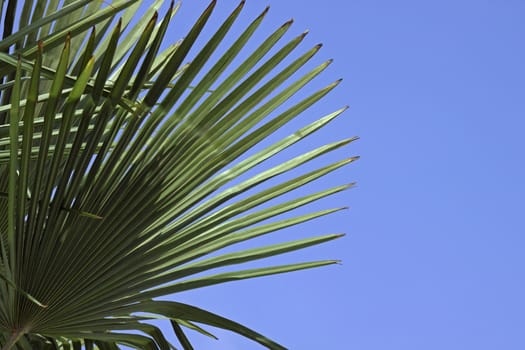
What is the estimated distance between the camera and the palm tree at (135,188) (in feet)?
6.39

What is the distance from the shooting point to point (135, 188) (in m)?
2.13

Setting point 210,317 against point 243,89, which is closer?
point 243,89

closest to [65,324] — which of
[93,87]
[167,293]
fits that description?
[167,293]

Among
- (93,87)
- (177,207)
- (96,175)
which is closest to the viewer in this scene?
(93,87)

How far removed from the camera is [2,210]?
234 centimetres

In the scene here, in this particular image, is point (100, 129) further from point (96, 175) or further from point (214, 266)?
point (214, 266)

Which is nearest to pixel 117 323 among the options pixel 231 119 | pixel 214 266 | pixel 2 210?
pixel 214 266

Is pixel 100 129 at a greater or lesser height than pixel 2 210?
greater

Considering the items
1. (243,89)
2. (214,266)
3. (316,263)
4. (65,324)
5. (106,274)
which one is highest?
(243,89)

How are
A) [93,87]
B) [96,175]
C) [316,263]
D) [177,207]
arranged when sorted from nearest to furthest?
1. [93,87]
2. [96,175]
3. [177,207]
4. [316,263]

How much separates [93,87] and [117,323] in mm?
666

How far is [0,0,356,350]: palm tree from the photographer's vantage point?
1.95 meters

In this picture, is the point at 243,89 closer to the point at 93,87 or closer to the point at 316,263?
the point at 93,87

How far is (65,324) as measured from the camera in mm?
2145
